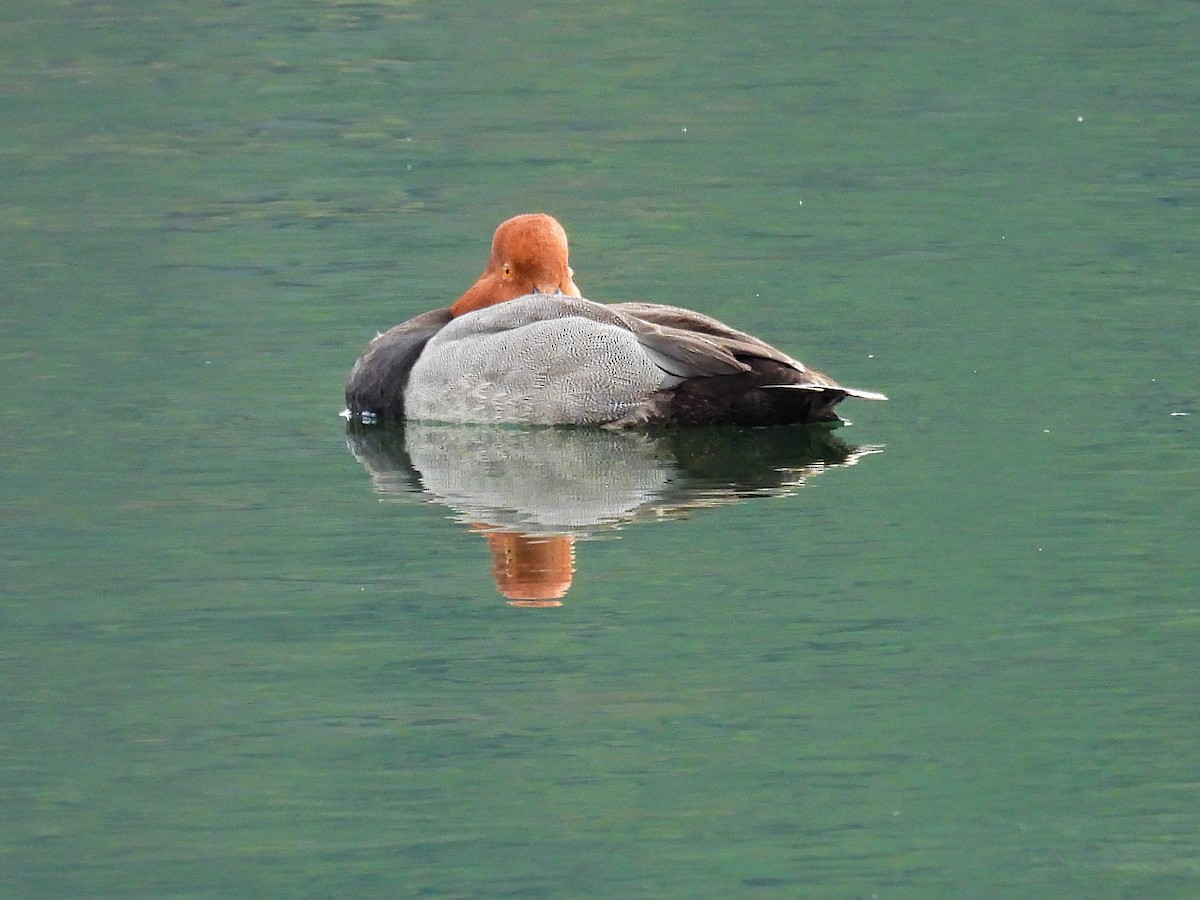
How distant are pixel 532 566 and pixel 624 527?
2.07 feet

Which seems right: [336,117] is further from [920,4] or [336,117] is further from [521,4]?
[920,4]

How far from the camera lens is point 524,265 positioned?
10.6m

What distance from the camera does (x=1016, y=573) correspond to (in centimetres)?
753

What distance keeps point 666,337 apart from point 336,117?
28.0ft

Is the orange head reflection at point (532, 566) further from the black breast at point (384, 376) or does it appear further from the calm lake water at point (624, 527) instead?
the black breast at point (384, 376)

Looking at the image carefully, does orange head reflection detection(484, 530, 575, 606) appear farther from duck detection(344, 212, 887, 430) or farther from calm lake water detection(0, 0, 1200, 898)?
duck detection(344, 212, 887, 430)

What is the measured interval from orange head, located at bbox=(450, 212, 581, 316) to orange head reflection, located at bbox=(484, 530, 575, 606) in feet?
8.44

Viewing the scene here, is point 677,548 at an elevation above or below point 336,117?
below

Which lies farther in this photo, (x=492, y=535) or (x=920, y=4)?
(x=920, y=4)

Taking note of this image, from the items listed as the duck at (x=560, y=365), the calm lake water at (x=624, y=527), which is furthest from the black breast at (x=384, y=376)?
the calm lake water at (x=624, y=527)

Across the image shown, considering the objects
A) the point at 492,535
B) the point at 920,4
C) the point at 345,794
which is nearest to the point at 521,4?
the point at 920,4

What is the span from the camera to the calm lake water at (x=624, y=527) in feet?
18.6

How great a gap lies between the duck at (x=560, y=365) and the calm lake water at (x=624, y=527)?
0.20 meters

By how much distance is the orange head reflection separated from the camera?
7.50 meters
